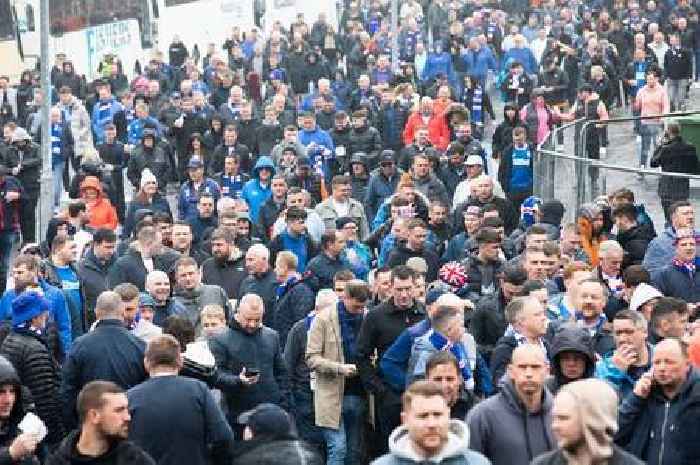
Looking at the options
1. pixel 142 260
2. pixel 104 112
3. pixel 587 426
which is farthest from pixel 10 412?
pixel 104 112

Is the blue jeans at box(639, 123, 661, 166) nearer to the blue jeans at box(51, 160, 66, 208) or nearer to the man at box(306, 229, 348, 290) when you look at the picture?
the blue jeans at box(51, 160, 66, 208)

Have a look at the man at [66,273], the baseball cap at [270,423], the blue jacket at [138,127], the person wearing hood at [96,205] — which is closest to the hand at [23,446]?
the baseball cap at [270,423]

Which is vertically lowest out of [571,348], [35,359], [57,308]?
[57,308]

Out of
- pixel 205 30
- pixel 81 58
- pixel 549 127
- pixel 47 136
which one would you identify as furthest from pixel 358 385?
pixel 205 30

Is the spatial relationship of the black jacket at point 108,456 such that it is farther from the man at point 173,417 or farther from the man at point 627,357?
the man at point 627,357

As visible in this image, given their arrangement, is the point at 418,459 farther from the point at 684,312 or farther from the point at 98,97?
the point at 98,97

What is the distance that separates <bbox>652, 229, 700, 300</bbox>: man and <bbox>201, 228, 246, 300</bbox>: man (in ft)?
11.3

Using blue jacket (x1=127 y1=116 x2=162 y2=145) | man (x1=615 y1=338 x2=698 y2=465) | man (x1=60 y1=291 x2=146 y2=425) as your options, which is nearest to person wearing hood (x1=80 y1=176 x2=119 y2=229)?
blue jacket (x1=127 y1=116 x2=162 y2=145)

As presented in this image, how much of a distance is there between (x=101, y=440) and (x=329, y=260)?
22.3ft

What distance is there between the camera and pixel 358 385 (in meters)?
13.8

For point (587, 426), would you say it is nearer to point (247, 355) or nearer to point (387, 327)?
point (247, 355)

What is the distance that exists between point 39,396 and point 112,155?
1392 cm

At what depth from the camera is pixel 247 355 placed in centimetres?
1282

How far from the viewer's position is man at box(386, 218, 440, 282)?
16516 mm
